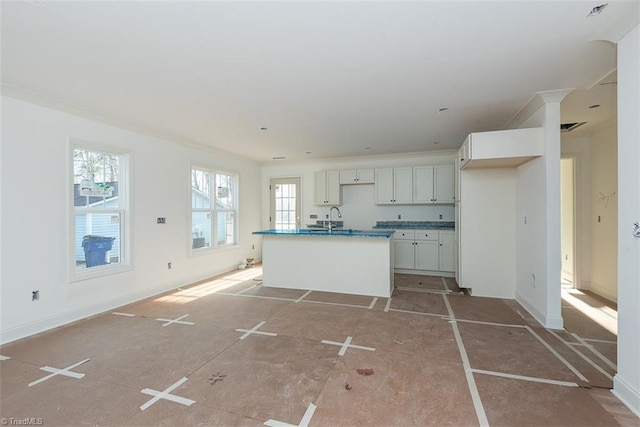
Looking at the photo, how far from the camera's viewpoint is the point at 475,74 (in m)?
2.64

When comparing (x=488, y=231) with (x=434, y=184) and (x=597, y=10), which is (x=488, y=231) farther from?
(x=597, y=10)

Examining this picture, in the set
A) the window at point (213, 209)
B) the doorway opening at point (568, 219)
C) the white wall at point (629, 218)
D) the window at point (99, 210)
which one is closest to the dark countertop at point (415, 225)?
the doorway opening at point (568, 219)

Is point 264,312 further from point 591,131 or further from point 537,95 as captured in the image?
point 591,131

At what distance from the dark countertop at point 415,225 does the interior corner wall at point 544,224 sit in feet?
7.09

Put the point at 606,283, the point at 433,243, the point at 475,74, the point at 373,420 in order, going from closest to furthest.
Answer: the point at 373,420 → the point at 475,74 → the point at 606,283 → the point at 433,243

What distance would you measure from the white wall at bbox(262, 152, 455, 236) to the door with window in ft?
0.43

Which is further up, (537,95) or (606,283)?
(537,95)

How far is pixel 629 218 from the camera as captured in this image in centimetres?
190

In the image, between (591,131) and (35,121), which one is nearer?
(35,121)

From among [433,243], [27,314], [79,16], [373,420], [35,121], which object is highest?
[79,16]

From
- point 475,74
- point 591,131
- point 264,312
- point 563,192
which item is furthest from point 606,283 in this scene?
point 264,312

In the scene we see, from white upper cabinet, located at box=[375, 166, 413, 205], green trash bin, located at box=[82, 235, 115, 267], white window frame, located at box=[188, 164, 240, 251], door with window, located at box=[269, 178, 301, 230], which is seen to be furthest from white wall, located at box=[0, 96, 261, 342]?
white upper cabinet, located at box=[375, 166, 413, 205]

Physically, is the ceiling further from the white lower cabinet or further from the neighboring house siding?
the white lower cabinet

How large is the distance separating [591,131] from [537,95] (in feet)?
7.39
